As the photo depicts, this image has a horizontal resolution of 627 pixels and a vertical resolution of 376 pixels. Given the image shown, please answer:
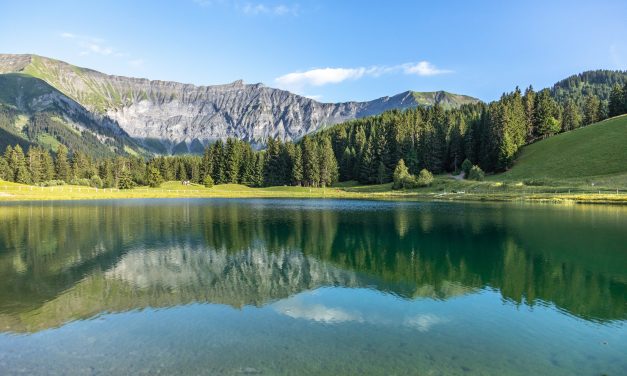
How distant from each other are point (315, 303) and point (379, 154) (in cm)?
13819

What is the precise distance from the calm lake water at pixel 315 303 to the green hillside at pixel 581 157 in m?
67.0

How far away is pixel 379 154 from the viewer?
154 metres

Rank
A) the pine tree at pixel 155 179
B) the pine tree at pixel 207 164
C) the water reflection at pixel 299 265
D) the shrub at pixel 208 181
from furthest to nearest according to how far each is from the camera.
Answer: the pine tree at pixel 207 164 < the pine tree at pixel 155 179 < the shrub at pixel 208 181 < the water reflection at pixel 299 265

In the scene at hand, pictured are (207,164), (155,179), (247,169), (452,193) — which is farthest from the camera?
(207,164)

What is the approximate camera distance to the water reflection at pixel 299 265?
19.0 m

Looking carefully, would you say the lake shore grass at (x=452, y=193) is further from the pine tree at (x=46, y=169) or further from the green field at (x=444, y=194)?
the pine tree at (x=46, y=169)

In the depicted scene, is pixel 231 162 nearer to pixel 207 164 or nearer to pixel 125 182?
pixel 207 164

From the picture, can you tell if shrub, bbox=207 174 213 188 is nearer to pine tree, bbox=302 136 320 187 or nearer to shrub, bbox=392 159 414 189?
pine tree, bbox=302 136 320 187

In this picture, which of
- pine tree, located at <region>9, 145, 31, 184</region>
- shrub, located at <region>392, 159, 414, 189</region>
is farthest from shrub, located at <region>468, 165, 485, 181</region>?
pine tree, located at <region>9, 145, 31, 184</region>

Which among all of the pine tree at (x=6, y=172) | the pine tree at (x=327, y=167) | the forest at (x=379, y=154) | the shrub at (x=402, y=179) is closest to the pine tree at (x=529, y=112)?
the forest at (x=379, y=154)

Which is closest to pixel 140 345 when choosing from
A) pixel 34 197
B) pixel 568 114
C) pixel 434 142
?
pixel 34 197

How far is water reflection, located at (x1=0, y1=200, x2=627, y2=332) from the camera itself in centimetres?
1902

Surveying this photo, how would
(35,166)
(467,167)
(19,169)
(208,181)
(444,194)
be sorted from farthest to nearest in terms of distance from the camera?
1. (35,166)
2. (19,169)
3. (208,181)
4. (467,167)
5. (444,194)

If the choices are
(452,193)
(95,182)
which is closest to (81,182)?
(95,182)
